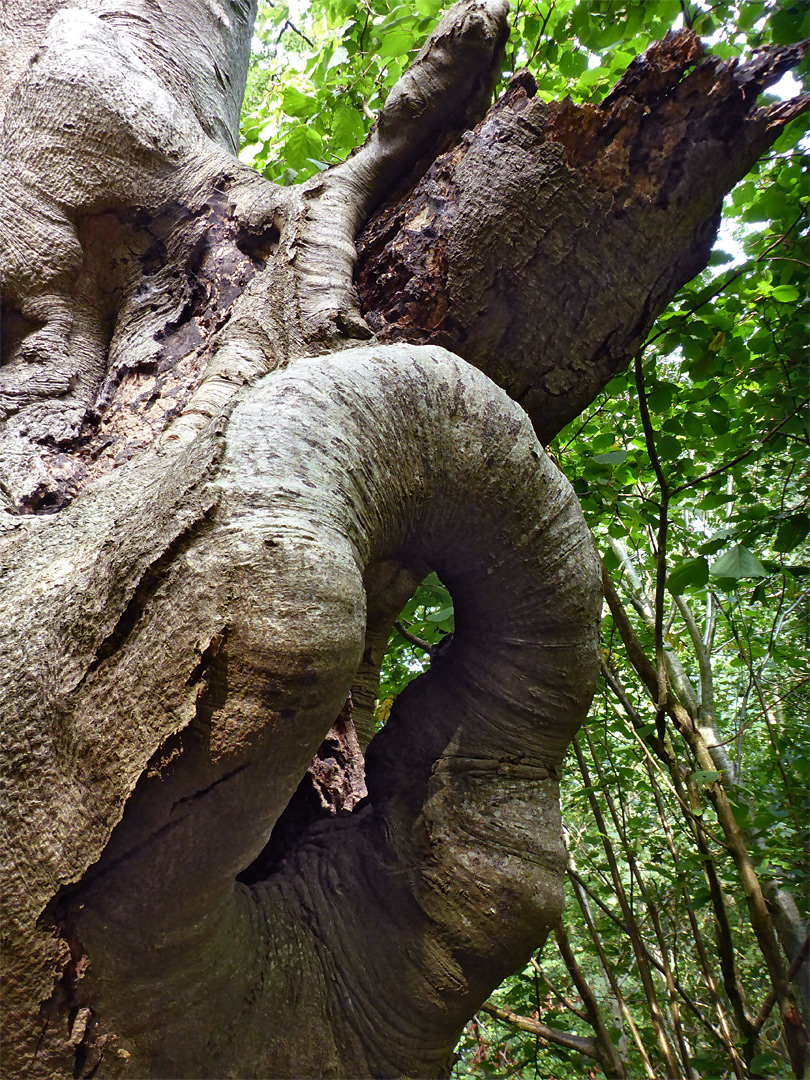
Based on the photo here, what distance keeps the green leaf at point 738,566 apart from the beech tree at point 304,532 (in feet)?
1.92

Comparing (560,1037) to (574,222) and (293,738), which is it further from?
(574,222)

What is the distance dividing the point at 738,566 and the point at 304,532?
1204mm

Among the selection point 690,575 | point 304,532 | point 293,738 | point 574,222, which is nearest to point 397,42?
point 574,222

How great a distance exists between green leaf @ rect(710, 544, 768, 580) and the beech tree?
584 mm

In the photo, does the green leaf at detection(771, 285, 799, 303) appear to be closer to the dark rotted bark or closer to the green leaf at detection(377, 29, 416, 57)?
the dark rotted bark

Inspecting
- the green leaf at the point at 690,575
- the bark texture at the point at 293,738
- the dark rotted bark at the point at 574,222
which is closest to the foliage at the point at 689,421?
the green leaf at the point at 690,575

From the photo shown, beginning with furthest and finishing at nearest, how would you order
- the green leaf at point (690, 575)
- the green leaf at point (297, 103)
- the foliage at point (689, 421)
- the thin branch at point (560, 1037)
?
the green leaf at point (297, 103) < the thin branch at point (560, 1037) < the foliage at point (689, 421) < the green leaf at point (690, 575)

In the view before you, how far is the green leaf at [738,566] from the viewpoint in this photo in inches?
58.2

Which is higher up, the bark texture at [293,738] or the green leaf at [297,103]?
the green leaf at [297,103]

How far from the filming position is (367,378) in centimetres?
79

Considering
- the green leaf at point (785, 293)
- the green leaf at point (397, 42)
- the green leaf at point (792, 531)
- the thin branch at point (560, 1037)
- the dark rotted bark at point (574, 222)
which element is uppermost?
the green leaf at point (397, 42)

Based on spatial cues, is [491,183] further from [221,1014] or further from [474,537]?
[221,1014]

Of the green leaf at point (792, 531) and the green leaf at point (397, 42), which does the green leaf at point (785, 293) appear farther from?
the green leaf at point (397, 42)

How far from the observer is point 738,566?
59.4 inches
